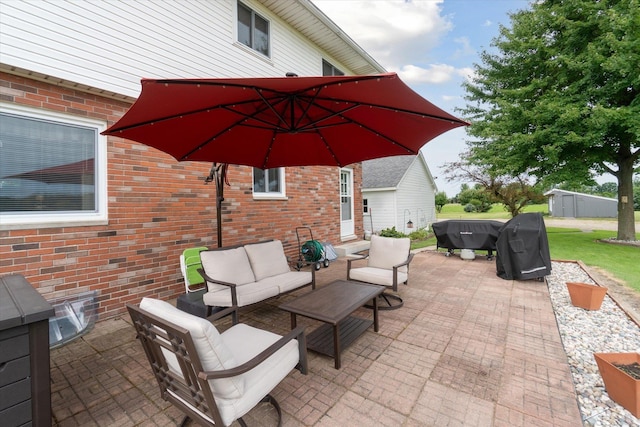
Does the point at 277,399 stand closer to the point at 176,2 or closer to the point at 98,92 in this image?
the point at 98,92

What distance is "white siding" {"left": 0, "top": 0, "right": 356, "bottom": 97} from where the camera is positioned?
11.4ft

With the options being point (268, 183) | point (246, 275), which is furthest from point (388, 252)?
point (268, 183)

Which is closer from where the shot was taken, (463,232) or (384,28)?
(463,232)

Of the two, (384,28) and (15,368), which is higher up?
(384,28)

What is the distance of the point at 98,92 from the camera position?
13.5 ft

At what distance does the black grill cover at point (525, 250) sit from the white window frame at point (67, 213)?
7.51 m

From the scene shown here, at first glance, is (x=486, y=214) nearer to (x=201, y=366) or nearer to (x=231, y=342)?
(x=231, y=342)

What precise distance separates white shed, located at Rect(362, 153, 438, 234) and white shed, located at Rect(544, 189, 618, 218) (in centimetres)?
1767

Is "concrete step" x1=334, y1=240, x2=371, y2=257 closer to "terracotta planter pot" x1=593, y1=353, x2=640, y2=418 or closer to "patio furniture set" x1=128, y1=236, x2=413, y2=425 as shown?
"patio furniture set" x1=128, y1=236, x2=413, y2=425

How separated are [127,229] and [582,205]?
3812 cm


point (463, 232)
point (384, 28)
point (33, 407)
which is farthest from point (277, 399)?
point (384, 28)

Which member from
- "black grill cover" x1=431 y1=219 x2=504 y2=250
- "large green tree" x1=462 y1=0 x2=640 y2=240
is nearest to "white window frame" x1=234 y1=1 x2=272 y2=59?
"black grill cover" x1=431 y1=219 x2=504 y2=250

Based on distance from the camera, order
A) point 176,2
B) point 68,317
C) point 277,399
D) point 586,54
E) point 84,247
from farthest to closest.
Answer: point 586,54 < point 176,2 < point 84,247 < point 68,317 < point 277,399

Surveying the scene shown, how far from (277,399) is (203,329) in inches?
50.3
